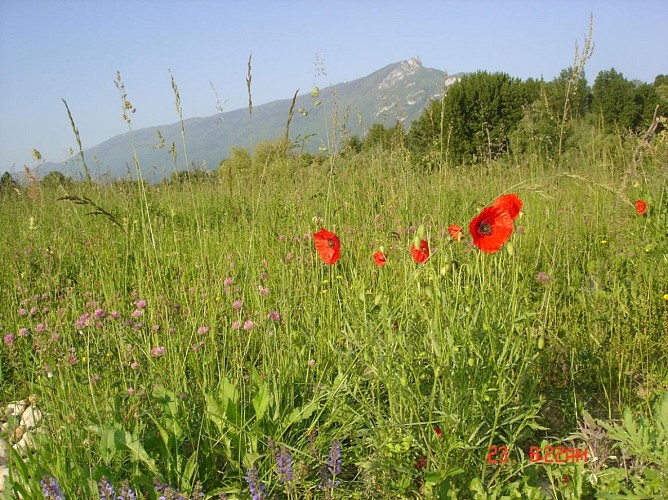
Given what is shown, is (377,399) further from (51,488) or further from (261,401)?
(51,488)

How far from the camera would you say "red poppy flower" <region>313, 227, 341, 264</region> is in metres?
1.82

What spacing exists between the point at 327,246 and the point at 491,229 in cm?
62

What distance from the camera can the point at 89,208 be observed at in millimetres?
5016

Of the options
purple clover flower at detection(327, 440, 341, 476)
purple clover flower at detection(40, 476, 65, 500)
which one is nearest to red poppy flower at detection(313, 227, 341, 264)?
purple clover flower at detection(327, 440, 341, 476)

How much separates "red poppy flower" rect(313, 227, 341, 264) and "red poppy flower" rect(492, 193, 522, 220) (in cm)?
58

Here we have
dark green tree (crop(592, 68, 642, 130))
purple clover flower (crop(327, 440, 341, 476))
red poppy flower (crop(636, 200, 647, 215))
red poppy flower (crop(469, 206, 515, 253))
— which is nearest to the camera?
purple clover flower (crop(327, 440, 341, 476))

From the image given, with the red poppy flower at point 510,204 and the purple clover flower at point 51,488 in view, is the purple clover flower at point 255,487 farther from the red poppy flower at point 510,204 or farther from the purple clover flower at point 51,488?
the red poppy flower at point 510,204

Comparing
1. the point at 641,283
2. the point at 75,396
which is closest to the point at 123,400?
the point at 75,396

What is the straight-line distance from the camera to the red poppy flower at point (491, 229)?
148 cm

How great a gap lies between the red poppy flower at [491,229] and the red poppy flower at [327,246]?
53 cm

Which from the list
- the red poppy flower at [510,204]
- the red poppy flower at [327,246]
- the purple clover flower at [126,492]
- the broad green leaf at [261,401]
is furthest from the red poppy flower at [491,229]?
the purple clover flower at [126,492]

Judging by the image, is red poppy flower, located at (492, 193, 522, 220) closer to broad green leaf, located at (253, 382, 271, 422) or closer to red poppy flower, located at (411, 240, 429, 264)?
red poppy flower, located at (411, 240, 429, 264)

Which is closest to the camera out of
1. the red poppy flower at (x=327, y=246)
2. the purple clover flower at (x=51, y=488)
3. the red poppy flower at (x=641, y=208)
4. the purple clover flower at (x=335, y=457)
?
the purple clover flower at (x=51, y=488)
